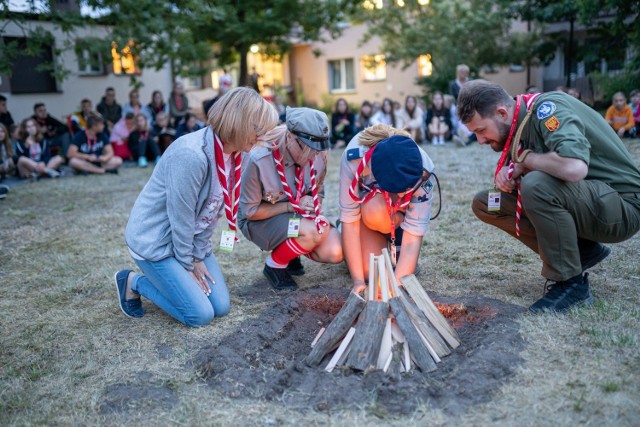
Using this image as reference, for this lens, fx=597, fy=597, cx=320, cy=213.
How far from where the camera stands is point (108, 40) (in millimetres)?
11391

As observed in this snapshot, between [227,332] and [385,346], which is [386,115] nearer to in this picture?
[227,332]

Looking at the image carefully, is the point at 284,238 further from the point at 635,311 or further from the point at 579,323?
the point at 635,311

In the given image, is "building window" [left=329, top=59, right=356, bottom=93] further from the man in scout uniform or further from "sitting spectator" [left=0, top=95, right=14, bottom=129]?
the man in scout uniform

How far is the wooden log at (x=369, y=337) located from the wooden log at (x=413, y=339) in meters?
0.06

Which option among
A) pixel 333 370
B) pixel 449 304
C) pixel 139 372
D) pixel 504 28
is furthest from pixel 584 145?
pixel 504 28

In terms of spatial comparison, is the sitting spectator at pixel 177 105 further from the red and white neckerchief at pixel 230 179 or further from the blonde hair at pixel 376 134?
the blonde hair at pixel 376 134

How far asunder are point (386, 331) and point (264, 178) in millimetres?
1611

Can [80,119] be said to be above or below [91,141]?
above

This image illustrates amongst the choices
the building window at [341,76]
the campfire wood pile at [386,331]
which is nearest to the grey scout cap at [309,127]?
the campfire wood pile at [386,331]

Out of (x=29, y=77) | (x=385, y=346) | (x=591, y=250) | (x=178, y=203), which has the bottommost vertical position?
(x=385, y=346)

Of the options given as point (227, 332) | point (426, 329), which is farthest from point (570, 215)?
point (227, 332)

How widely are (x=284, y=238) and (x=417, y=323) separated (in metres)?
1.46

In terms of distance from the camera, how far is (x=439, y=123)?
48.3ft

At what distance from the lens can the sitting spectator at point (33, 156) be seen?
11.7 metres
